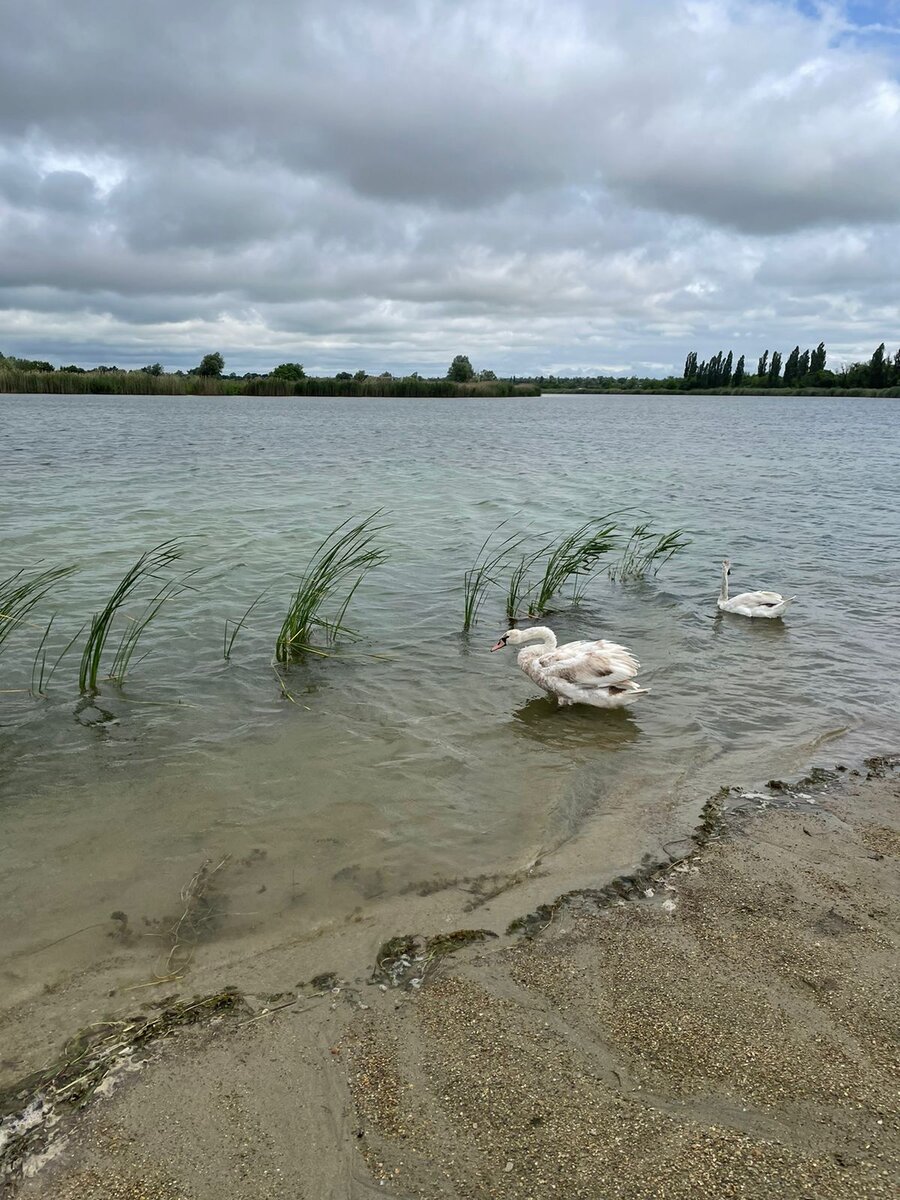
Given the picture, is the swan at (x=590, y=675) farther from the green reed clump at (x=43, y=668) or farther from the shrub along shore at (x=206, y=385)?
the shrub along shore at (x=206, y=385)

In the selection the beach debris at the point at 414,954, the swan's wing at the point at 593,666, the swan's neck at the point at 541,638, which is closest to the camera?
the beach debris at the point at 414,954

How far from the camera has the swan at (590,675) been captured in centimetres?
682

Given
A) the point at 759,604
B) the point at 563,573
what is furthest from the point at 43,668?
the point at 759,604

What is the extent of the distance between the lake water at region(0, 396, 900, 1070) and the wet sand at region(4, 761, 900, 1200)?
685mm

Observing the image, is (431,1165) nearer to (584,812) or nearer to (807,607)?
(584,812)

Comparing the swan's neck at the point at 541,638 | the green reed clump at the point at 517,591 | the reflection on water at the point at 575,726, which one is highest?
the swan's neck at the point at 541,638

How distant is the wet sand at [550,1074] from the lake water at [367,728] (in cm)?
69

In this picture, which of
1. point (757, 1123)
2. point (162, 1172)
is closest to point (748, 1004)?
point (757, 1123)

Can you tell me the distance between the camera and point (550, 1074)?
2.91 metres

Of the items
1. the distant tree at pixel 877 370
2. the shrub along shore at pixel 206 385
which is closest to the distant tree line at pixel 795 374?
the distant tree at pixel 877 370

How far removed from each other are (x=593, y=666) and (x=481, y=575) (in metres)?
3.75

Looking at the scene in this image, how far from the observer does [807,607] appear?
35.1ft

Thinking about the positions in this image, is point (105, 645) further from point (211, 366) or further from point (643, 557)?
point (211, 366)

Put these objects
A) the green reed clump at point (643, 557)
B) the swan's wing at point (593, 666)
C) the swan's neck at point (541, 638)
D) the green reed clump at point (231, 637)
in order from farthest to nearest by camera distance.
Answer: the green reed clump at point (643, 557), the green reed clump at point (231, 637), the swan's neck at point (541, 638), the swan's wing at point (593, 666)
